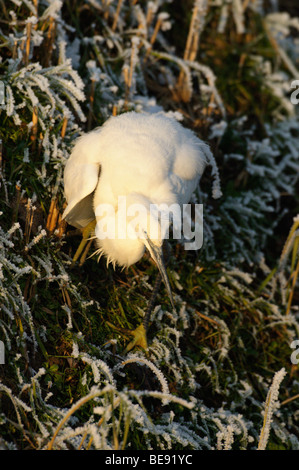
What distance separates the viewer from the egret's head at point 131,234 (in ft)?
8.12

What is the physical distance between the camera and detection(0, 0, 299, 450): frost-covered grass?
238 cm

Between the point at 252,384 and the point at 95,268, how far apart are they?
1.08 metres

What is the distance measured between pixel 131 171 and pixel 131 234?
0.30 m

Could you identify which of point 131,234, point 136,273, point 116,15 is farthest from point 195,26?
point 131,234

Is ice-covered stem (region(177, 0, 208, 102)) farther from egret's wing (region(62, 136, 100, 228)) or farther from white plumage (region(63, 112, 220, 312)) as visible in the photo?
egret's wing (region(62, 136, 100, 228))

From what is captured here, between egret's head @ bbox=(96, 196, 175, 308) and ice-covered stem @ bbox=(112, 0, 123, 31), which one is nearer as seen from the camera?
egret's head @ bbox=(96, 196, 175, 308)

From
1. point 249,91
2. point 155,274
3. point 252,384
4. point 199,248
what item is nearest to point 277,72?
point 249,91

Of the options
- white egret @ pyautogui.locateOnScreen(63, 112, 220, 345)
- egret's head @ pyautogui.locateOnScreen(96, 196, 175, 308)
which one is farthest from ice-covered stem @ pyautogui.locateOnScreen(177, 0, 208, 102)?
egret's head @ pyautogui.locateOnScreen(96, 196, 175, 308)

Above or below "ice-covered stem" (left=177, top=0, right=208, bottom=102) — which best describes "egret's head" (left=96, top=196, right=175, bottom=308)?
below

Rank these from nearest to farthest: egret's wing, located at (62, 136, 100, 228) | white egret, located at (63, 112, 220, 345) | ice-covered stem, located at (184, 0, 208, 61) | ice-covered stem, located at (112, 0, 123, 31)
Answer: white egret, located at (63, 112, 220, 345), egret's wing, located at (62, 136, 100, 228), ice-covered stem, located at (112, 0, 123, 31), ice-covered stem, located at (184, 0, 208, 61)

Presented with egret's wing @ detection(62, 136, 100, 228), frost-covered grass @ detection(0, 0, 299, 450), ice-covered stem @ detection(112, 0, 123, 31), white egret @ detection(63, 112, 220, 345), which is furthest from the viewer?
ice-covered stem @ detection(112, 0, 123, 31)

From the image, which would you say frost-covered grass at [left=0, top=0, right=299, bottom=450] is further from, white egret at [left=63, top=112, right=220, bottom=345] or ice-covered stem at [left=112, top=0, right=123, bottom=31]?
white egret at [left=63, top=112, right=220, bottom=345]

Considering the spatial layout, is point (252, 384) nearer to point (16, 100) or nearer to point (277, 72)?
point (16, 100)

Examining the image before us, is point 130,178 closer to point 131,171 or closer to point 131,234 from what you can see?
point 131,171
